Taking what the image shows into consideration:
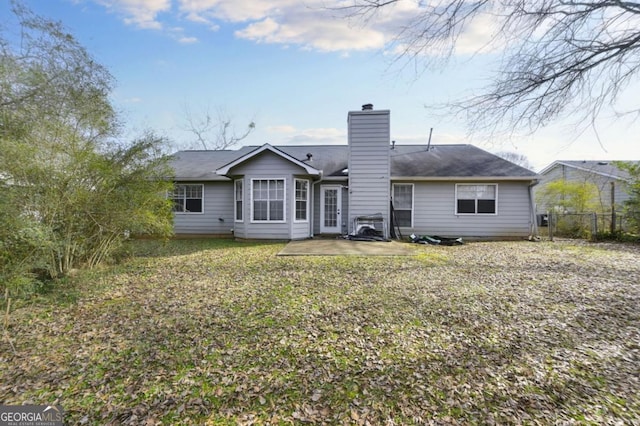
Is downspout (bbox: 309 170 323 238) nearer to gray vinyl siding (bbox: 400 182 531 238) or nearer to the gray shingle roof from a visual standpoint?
the gray shingle roof

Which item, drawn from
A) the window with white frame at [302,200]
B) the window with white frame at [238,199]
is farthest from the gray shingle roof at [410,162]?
the window with white frame at [302,200]

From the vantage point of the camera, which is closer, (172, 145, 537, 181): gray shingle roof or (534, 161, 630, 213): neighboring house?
(172, 145, 537, 181): gray shingle roof

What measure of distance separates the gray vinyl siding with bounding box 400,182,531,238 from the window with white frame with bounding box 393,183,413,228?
0.19m

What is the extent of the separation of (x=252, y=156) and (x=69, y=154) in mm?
5984

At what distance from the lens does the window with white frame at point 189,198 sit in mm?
12586

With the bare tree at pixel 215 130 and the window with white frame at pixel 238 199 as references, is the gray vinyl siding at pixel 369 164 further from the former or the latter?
the bare tree at pixel 215 130

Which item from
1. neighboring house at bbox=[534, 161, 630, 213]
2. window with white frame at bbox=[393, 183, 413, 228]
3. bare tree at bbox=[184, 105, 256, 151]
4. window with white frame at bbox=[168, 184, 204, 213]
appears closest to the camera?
window with white frame at bbox=[393, 183, 413, 228]

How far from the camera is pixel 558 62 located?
466 cm

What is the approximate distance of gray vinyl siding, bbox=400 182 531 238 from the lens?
11766 millimetres

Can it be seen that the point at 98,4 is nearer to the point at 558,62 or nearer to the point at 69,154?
the point at 69,154

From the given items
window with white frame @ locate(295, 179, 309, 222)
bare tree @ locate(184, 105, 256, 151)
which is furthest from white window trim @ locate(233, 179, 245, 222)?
bare tree @ locate(184, 105, 256, 151)

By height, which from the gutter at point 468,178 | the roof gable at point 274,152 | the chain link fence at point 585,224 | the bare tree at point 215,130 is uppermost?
the bare tree at point 215,130

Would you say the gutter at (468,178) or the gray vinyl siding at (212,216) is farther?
the gray vinyl siding at (212,216)

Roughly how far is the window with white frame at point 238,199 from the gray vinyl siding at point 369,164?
13.0ft
